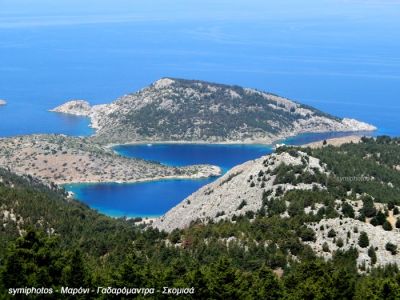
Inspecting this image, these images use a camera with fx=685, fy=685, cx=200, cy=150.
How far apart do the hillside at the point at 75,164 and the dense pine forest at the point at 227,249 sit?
169 ft

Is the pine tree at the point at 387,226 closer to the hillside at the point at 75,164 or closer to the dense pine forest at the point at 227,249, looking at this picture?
the dense pine forest at the point at 227,249

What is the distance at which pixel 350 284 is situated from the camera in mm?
41031

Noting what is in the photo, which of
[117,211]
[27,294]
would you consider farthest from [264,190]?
[117,211]

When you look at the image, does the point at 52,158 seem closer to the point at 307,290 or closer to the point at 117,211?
the point at 117,211

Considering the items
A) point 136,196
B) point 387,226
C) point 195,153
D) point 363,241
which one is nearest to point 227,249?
point 363,241

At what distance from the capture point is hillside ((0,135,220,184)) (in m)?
154

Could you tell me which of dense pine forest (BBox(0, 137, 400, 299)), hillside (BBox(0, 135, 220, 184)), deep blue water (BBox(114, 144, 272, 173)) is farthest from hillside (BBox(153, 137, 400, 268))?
deep blue water (BBox(114, 144, 272, 173))

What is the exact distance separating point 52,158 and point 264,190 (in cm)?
9170

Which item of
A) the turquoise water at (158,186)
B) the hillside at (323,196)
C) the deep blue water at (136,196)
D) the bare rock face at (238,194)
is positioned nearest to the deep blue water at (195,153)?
the turquoise water at (158,186)

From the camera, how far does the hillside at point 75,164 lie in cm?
15400

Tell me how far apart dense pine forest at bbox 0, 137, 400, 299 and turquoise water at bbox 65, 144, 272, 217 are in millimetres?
36963

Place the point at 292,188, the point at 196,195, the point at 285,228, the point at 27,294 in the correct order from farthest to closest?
the point at 196,195
the point at 292,188
the point at 285,228
the point at 27,294

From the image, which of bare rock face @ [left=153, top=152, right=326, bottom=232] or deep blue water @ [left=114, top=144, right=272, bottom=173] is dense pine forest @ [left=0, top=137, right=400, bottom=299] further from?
deep blue water @ [left=114, top=144, right=272, bottom=173]

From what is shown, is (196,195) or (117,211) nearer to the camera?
(196,195)
